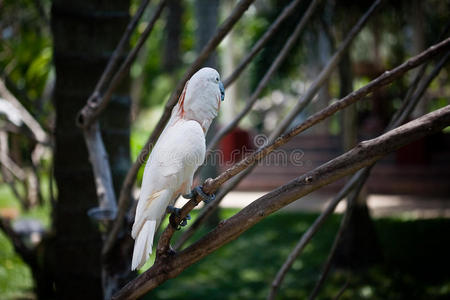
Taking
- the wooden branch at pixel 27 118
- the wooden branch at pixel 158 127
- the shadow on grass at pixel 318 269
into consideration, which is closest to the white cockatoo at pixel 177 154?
the wooden branch at pixel 158 127

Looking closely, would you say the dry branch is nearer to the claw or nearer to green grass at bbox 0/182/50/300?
green grass at bbox 0/182/50/300

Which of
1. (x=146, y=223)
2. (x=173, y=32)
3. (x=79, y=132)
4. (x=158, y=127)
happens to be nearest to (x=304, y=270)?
(x=79, y=132)

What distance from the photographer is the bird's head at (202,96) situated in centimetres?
171

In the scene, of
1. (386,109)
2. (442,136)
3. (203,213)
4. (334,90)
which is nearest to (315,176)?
(203,213)

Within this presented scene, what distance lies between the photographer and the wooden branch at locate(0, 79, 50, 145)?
4.45 metres

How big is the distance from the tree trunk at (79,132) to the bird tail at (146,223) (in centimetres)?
123

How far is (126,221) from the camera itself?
2473mm

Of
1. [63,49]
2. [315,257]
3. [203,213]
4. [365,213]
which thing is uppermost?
→ [63,49]

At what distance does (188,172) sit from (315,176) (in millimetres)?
528

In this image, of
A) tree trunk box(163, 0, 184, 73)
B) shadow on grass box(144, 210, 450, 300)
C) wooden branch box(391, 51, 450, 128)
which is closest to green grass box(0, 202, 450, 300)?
shadow on grass box(144, 210, 450, 300)

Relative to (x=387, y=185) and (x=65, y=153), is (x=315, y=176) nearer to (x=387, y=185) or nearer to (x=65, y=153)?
(x=65, y=153)

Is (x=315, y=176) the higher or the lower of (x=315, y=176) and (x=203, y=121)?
the lower

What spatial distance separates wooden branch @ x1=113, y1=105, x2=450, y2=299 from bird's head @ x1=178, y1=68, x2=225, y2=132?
1.32 feet

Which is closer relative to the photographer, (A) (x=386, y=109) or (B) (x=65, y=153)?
(B) (x=65, y=153)
